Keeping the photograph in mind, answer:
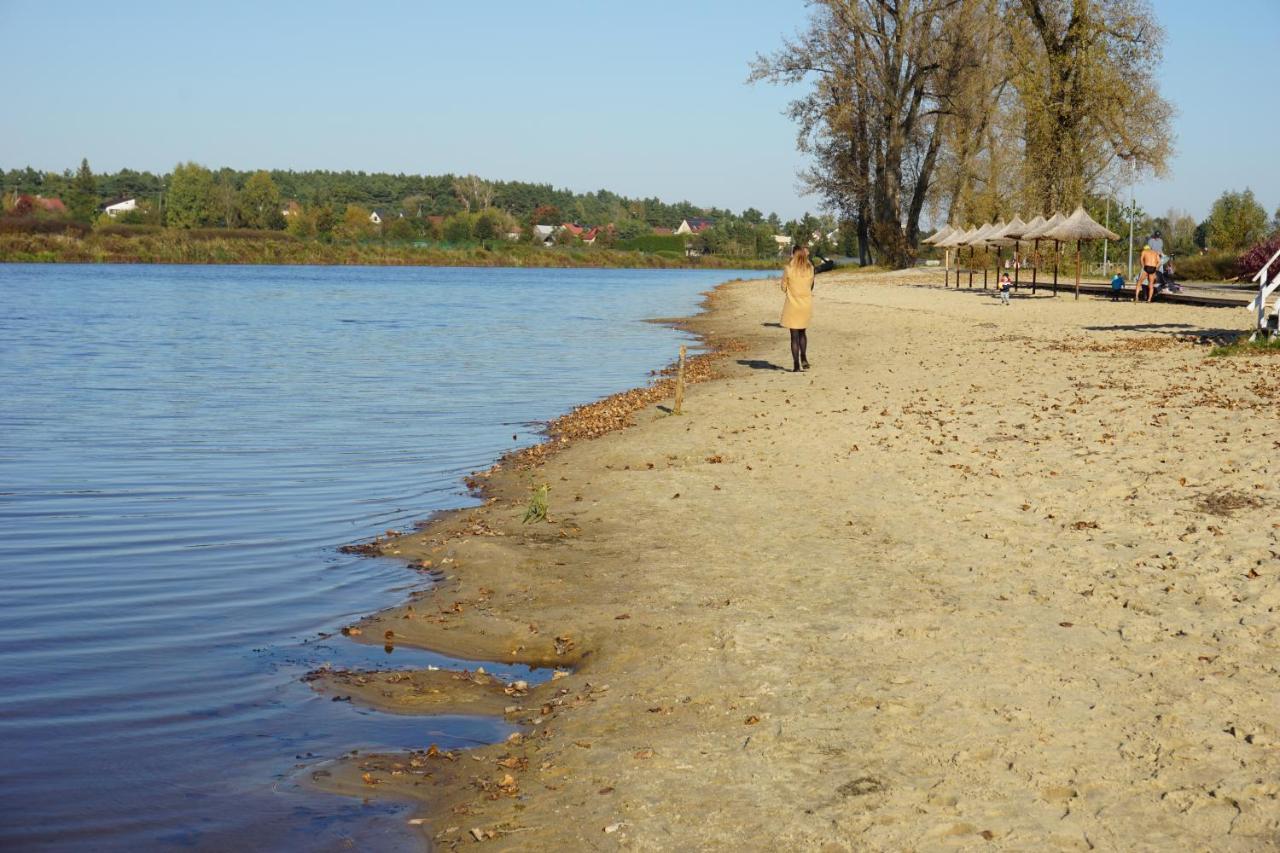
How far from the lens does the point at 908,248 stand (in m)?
68.4

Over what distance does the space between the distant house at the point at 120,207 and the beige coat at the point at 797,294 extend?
5475 inches

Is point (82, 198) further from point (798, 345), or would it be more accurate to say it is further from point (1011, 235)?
point (798, 345)

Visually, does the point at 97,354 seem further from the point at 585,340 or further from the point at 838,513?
the point at 838,513

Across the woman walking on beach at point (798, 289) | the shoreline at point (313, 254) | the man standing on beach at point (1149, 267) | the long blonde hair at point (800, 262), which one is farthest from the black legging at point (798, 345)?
the shoreline at point (313, 254)

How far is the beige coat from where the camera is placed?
2041 cm

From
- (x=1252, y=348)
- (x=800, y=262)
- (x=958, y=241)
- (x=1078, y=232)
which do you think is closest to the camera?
(x=1252, y=348)

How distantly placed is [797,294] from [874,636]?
13769 mm

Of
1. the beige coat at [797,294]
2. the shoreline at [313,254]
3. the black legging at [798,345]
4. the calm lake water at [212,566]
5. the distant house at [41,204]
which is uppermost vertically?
the distant house at [41,204]

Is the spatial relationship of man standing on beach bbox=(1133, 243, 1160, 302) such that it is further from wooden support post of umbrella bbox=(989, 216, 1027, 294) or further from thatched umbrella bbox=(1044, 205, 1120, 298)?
wooden support post of umbrella bbox=(989, 216, 1027, 294)

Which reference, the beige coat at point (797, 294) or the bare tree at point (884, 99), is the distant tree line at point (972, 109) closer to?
the bare tree at point (884, 99)

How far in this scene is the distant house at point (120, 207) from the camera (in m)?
149

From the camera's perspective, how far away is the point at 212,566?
396 inches

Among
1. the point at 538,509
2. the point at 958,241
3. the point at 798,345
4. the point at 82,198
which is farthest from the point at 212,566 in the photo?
the point at 82,198

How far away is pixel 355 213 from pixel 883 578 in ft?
514
